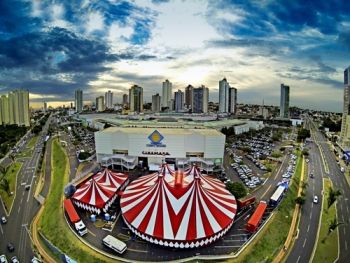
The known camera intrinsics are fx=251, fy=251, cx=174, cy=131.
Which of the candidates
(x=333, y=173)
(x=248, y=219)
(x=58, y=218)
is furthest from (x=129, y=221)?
(x=333, y=173)

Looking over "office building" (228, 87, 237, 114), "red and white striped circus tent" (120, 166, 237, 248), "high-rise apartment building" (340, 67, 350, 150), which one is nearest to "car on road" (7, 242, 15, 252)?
"red and white striped circus tent" (120, 166, 237, 248)

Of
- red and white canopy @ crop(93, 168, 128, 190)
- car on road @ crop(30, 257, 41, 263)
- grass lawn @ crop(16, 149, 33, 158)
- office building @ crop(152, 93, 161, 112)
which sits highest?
office building @ crop(152, 93, 161, 112)

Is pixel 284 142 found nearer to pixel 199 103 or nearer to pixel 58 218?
pixel 199 103

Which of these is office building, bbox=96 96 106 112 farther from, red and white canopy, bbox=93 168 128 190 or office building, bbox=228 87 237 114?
red and white canopy, bbox=93 168 128 190

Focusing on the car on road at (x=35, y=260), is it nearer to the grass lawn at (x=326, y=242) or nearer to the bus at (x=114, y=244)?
the bus at (x=114, y=244)

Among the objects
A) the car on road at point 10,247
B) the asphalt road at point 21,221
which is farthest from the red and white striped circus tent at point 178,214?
the car on road at point 10,247

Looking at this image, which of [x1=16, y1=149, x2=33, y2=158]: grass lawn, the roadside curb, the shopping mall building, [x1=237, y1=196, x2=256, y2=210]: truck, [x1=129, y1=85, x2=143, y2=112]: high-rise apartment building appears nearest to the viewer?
the roadside curb
